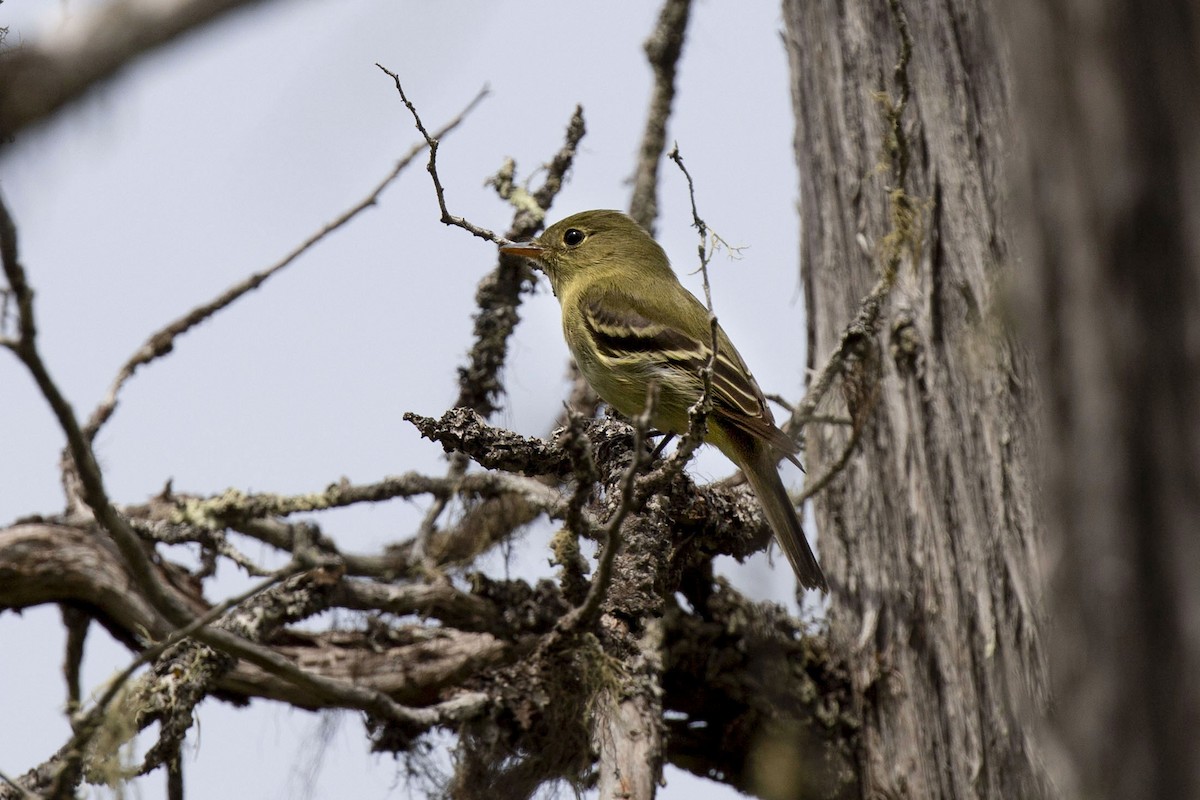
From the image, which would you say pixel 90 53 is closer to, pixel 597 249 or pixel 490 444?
pixel 490 444

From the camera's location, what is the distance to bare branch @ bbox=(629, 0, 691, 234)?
6988mm

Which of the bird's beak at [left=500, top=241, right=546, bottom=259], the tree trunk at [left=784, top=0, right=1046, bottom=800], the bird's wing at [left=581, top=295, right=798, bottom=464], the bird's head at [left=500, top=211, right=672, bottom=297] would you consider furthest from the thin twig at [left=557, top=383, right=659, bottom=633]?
the bird's head at [left=500, top=211, right=672, bottom=297]

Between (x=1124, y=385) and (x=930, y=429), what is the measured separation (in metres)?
3.52

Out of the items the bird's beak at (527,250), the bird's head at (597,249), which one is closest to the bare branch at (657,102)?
the bird's head at (597,249)

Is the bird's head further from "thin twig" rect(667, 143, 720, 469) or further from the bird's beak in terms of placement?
"thin twig" rect(667, 143, 720, 469)

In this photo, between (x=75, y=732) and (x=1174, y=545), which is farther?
(x=75, y=732)

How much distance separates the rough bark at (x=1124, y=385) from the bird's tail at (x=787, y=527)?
339cm

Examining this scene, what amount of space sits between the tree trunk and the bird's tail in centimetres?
29

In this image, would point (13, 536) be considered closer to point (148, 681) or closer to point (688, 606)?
point (148, 681)

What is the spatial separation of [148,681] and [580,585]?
1604 mm

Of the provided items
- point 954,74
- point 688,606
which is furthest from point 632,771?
point 954,74

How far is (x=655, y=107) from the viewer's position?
23.2 feet

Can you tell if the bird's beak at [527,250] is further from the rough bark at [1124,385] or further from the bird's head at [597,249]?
the rough bark at [1124,385]

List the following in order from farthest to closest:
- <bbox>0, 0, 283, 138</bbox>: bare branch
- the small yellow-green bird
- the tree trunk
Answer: the small yellow-green bird, the tree trunk, <bbox>0, 0, 283, 138</bbox>: bare branch
